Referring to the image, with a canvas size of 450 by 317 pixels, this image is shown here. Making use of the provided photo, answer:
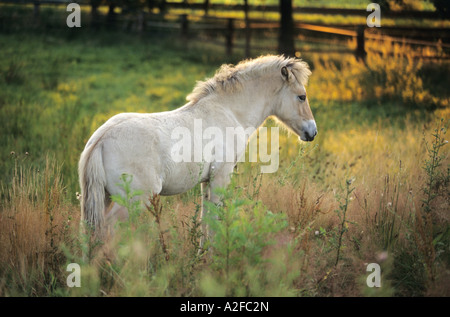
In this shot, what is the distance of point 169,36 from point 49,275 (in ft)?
63.7

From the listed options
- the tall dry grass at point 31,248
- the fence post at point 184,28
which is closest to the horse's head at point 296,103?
the tall dry grass at point 31,248

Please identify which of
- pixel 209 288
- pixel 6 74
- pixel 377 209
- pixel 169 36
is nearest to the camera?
pixel 209 288

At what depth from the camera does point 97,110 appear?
11.7 m

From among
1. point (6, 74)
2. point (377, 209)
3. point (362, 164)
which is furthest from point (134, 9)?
point (377, 209)

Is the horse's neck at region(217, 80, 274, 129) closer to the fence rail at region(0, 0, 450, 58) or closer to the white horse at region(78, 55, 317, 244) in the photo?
the white horse at region(78, 55, 317, 244)

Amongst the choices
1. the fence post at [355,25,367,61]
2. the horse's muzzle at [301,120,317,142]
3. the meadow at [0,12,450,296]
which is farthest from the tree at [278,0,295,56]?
the horse's muzzle at [301,120,317,142]

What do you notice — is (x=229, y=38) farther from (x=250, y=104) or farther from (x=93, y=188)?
(x=93, y=188)

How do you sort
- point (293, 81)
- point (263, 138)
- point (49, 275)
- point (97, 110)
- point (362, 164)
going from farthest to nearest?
point (97, 110) → point (263, 138) → point (362, 164) → point (293, 81) → point (49, 275)

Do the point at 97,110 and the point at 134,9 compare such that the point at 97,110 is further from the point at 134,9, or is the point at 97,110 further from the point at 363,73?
the point at 134,9

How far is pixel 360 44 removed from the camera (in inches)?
613

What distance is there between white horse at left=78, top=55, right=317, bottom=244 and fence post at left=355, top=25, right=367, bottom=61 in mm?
11048

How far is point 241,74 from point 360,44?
1179 cm

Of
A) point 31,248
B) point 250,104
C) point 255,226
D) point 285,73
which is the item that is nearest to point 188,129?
point 250,104

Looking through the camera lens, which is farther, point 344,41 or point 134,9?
point 134,9
